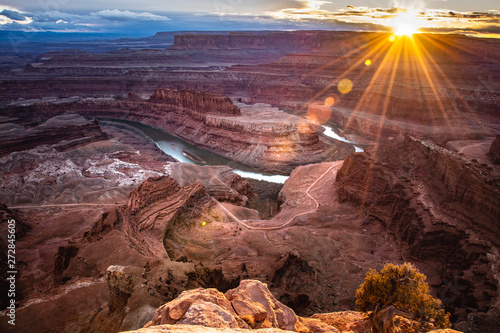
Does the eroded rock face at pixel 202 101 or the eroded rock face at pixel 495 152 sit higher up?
the eroded rock face at pixel 202 101

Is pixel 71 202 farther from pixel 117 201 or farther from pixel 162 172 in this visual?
pixel 162 172

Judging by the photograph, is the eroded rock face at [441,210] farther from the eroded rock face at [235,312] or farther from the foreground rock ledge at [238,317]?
the eroded rock face at [235,312]

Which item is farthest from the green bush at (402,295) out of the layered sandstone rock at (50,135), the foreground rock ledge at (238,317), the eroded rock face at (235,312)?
the layered sandstone rock at (50,135)

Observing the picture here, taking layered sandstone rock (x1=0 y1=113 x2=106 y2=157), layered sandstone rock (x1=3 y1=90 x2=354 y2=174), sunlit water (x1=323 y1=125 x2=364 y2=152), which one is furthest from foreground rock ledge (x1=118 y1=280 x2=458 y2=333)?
layered sandstone rock (x1=0 y1=113 x2=106 y2=157)

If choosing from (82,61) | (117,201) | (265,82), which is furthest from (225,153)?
(82,61)

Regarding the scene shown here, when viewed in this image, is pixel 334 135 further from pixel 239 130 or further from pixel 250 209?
pixel 250 209

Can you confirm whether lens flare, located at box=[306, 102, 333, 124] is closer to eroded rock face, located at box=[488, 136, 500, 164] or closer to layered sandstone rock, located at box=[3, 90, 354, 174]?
layered sandstone rock, located at box=[3, 90, 354, 174]
